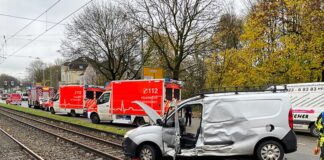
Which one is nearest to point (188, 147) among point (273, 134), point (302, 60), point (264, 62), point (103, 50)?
point (273, 134)

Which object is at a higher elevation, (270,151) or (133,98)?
(133,98)

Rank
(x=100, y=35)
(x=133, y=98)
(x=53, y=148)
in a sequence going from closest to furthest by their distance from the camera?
(x=53, y=148)
(x=133, y=98)
(x=100, y=35)

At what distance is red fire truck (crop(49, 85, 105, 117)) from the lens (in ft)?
99.1

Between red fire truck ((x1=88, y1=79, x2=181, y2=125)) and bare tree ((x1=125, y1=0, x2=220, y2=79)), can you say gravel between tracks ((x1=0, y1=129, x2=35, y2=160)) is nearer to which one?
red fire truck ((x1=88, y1=79, x2=181, y2=125))

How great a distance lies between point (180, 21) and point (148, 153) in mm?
25653

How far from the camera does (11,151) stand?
44.4ft

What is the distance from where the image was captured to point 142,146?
981 centimetres

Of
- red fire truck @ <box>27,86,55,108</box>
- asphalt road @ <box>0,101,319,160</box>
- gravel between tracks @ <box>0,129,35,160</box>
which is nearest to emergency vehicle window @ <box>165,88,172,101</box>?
asphalt road @ <box>0,101,319,160</box>

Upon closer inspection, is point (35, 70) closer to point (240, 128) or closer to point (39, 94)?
point (39, 94)

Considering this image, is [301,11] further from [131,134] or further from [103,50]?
[103,50]

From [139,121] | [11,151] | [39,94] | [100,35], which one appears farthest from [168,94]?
[39,94]

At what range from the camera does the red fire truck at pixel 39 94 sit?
47562 mm

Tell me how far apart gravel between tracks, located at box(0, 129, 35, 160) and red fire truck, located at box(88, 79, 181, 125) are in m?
6.65

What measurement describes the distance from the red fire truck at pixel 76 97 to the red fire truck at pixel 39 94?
14.5 meters
